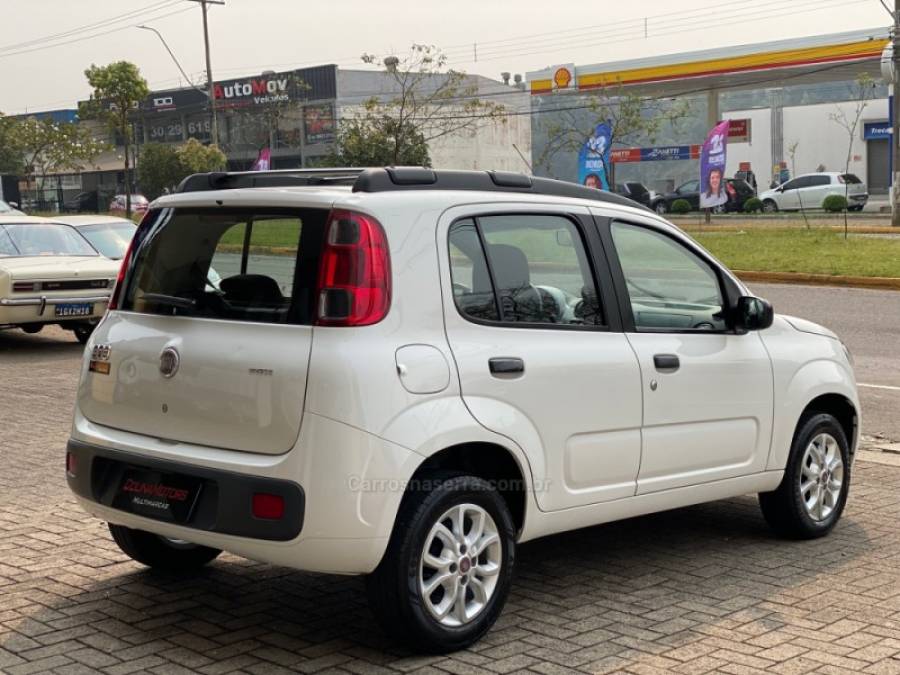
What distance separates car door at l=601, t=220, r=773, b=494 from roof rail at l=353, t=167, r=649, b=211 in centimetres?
20

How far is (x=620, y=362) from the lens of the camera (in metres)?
5.38

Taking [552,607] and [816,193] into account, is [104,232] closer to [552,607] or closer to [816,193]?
Result: [552,607]

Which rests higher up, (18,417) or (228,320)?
(228,320)

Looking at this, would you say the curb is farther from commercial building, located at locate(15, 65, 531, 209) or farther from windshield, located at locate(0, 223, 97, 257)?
commercial building, located at locate(15, 65, 531, 209)

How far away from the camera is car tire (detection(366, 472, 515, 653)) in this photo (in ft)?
15.0

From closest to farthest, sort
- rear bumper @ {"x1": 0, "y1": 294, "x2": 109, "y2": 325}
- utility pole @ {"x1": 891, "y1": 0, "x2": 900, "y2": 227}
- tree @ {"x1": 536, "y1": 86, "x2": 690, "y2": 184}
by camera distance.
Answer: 1. rear bumper @ {"x1": 0, "y1": 294, "x2": 109, "y2": 325}
2. utility pole @ {"x1": 891, "y1": 0, "x2": 900, "y2": 227}
3. tree @ {"x1": 536, "y1": 86, "x2": 690, "y2": 184}

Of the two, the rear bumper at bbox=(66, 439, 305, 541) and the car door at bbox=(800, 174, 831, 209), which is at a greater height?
the car door at bbox=(800, 174, 831, 209)

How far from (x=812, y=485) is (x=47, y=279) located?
33.9ft

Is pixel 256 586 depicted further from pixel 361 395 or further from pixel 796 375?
pixel 796 375

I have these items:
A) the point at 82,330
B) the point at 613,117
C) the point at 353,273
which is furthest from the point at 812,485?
the point at 613,117

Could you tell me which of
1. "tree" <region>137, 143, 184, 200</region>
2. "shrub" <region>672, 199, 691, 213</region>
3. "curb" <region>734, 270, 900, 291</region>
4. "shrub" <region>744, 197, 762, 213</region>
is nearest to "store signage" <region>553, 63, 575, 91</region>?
"shrub" <region>672, 199, 691, 213</region>

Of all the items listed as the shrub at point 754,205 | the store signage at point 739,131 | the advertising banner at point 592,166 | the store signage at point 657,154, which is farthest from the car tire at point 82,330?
the store signage at point 657,154

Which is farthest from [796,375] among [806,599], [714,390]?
[806,599]

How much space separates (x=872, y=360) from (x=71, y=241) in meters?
9.49
